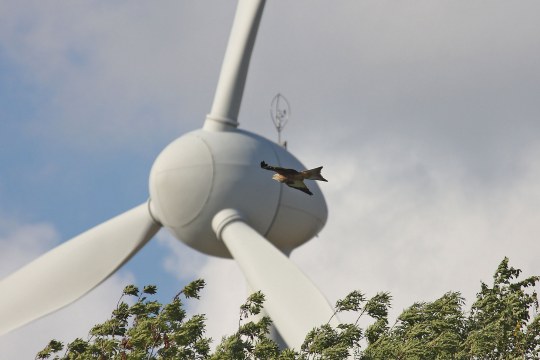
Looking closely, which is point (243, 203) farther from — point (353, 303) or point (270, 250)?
point (353, 303)

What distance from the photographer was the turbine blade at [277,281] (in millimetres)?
38156

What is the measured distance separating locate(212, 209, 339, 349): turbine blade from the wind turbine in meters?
0.05

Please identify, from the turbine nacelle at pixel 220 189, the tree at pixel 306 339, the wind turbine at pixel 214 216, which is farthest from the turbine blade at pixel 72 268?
the tree at pixel 306 339

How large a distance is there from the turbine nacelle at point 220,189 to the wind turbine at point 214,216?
3 centimetres

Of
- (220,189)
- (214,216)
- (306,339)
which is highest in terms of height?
(220,189)

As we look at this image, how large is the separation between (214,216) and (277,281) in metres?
4.40

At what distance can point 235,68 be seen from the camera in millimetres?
44156

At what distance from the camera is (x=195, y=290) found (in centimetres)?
2945

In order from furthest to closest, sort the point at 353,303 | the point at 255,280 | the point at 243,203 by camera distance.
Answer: the point at 243,203 → the point at 255,280 → the point at 353,303

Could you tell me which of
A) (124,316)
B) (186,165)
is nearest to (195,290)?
(124,316)

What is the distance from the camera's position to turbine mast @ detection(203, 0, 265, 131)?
44219 millimetres

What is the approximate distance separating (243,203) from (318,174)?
86.2ft

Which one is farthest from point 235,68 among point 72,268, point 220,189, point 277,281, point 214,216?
point 72,268

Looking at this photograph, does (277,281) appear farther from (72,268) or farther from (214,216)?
(72,268)
